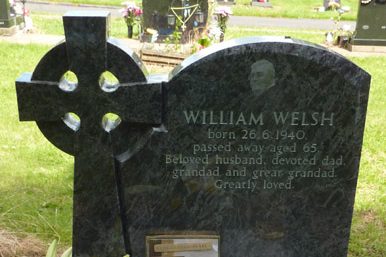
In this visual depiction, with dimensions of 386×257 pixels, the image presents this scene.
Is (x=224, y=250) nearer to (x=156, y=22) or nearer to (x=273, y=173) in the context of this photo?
(x=273, y=173)

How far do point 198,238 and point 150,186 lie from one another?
42cm

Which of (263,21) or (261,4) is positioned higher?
(261,4)

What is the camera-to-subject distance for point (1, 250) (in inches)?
149

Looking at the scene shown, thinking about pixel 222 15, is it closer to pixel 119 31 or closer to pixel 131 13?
pixel 131 13

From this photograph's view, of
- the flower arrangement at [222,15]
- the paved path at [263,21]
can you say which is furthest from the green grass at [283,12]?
the flower arrangement at [222,15]

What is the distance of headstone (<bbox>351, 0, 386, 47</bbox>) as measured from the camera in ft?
39.4

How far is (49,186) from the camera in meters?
5.00

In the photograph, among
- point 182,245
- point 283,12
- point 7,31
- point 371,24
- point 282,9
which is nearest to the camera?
point 182,245

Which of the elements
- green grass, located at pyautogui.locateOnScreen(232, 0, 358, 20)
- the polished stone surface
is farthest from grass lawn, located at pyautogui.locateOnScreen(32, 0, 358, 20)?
the polished stone surface

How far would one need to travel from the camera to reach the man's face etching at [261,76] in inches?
118

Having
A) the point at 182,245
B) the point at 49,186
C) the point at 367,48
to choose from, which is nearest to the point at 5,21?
the point at 367,48

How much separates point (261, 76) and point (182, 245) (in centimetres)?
107

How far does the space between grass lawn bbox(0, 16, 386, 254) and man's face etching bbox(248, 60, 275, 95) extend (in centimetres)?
173

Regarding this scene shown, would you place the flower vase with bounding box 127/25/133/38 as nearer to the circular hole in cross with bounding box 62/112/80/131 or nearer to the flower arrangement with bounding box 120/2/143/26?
the flower arrangement with bounding box 120/2/143/26
